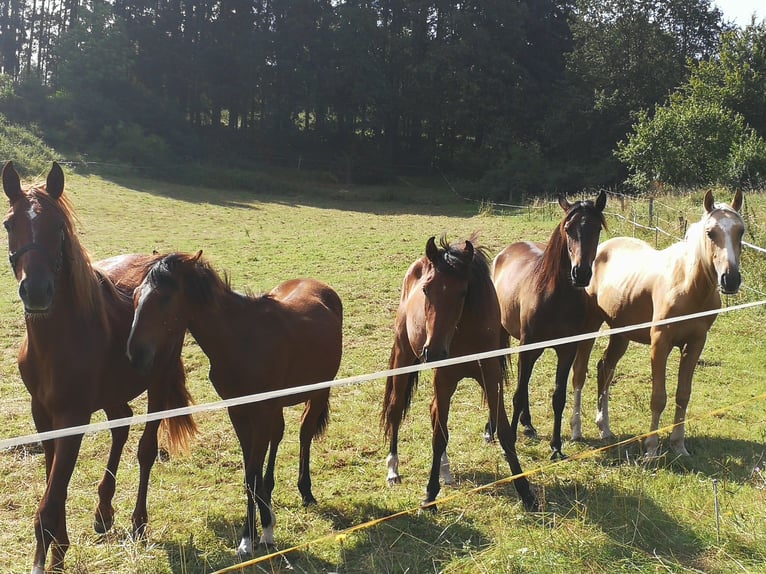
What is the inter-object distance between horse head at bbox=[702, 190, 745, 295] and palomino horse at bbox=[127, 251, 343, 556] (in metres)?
3.02

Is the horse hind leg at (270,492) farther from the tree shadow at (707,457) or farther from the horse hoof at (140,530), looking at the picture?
the tree shadow at (707,457)

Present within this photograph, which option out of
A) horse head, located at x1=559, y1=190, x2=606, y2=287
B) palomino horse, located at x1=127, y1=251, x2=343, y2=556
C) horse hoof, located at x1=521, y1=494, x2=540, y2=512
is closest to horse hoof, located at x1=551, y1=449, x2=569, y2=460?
horse hoof, located at x1=521, y1=494, x2=540, y2=512

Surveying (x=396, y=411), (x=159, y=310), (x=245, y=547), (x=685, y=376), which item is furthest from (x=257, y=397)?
(x=685, y=376)

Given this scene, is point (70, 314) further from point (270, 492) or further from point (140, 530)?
point (270, 492)

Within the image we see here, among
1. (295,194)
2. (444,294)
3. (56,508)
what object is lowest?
(56,508)

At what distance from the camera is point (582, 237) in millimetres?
4930

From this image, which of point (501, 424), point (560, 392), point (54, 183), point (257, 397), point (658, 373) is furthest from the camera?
point (560, 392)

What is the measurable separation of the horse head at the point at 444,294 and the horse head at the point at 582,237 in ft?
3.94

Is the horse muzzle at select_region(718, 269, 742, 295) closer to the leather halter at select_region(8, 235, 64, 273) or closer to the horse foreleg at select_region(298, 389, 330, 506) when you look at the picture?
the horse foreleg at select_region(298, 389, 330, 506)

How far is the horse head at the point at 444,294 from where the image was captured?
3930 mm

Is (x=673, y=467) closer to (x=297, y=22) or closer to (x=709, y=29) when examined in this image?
(x=297, y=22)

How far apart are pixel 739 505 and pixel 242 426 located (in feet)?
9.94

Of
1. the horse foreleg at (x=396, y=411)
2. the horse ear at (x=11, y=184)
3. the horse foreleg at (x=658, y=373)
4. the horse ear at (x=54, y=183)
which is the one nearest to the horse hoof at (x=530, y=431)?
the horse foreleg at (x=658, y=373)

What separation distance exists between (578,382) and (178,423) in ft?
11.7
